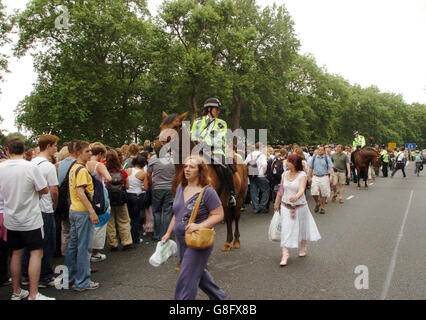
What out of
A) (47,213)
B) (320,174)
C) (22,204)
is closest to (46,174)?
(47,213)

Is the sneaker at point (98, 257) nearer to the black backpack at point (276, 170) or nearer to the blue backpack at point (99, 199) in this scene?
the blue backpack at point (99, 199)

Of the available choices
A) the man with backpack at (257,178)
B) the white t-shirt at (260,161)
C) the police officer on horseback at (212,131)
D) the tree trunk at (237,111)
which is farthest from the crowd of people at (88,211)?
the tree trunk at (237,111)

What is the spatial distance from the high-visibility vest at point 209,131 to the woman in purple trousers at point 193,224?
244 cm

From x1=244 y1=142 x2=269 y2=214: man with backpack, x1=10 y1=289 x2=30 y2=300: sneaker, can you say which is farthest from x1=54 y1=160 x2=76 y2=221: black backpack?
x1=244 y1=142 x2=269 y2=214: man with backpack

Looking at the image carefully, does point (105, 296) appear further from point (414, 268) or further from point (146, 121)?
point (146, 121)

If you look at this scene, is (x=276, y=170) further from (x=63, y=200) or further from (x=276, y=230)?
(x=63, y=200)

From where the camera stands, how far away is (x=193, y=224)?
372 cm

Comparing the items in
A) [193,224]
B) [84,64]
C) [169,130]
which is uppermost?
[84,64]

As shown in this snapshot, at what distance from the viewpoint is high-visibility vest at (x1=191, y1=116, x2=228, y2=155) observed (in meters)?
6.50

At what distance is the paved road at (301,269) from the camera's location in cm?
507

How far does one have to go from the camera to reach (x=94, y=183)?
5770 millimetres

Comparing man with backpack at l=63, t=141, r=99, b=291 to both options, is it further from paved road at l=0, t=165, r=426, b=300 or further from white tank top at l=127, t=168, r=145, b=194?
white tank top at l=127, t=168, r=145, b=194

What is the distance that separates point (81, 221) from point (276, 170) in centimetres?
795

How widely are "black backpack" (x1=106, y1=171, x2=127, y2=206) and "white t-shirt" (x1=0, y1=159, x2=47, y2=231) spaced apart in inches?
105
